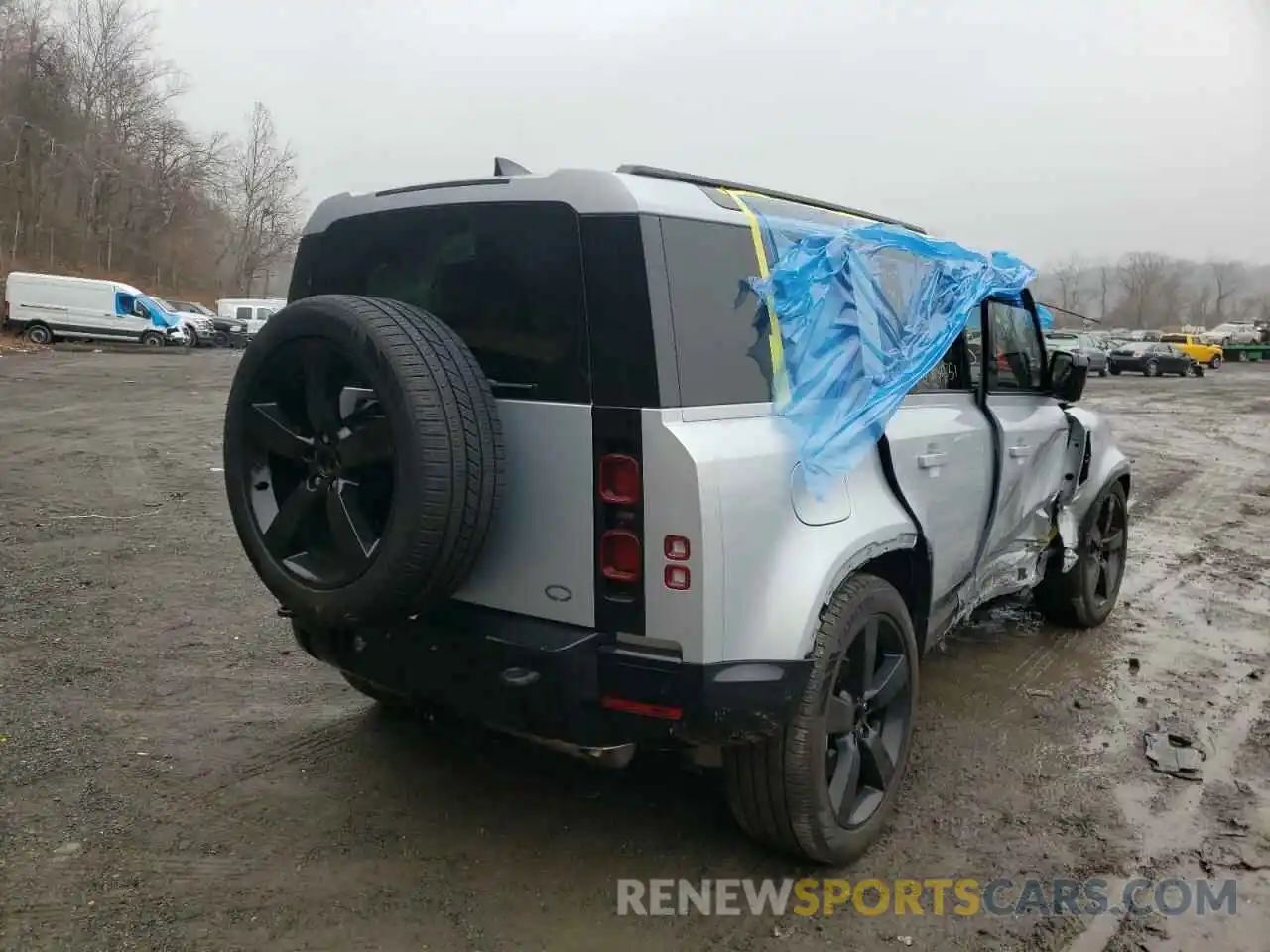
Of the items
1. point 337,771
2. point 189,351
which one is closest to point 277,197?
point 189,351

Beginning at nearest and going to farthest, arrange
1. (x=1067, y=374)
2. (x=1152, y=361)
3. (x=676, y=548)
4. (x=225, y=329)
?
(x=676, y=548)
(x=1067, y=374)
(x=1152, y=361)
(x=225, y=329)

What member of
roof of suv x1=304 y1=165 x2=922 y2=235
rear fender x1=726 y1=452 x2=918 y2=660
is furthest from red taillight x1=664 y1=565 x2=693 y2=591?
roof of suv x1=304 y1=165 x2=922 y2=235

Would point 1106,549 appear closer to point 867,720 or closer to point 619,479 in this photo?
point 867,720

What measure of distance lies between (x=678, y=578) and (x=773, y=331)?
2.78 feet

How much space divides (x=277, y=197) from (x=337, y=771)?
84.2m

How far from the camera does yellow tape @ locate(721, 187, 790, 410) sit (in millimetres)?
2756

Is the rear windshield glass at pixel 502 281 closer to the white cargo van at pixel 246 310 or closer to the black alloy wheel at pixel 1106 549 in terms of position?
the black alloy wheel at pixel 1106 549

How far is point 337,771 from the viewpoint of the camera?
137 inches

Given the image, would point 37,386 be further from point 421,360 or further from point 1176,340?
point 1176,340

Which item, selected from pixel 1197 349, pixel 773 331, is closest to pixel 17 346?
pixel 773 331

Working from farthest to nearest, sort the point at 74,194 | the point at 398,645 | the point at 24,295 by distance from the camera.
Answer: the point at 74,194 < the point at 24,295 < the point at 398,645

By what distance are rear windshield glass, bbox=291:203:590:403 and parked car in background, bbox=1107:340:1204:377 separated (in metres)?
39.6

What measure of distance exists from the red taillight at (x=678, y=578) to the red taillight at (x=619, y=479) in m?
0.21

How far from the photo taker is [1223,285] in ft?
452
